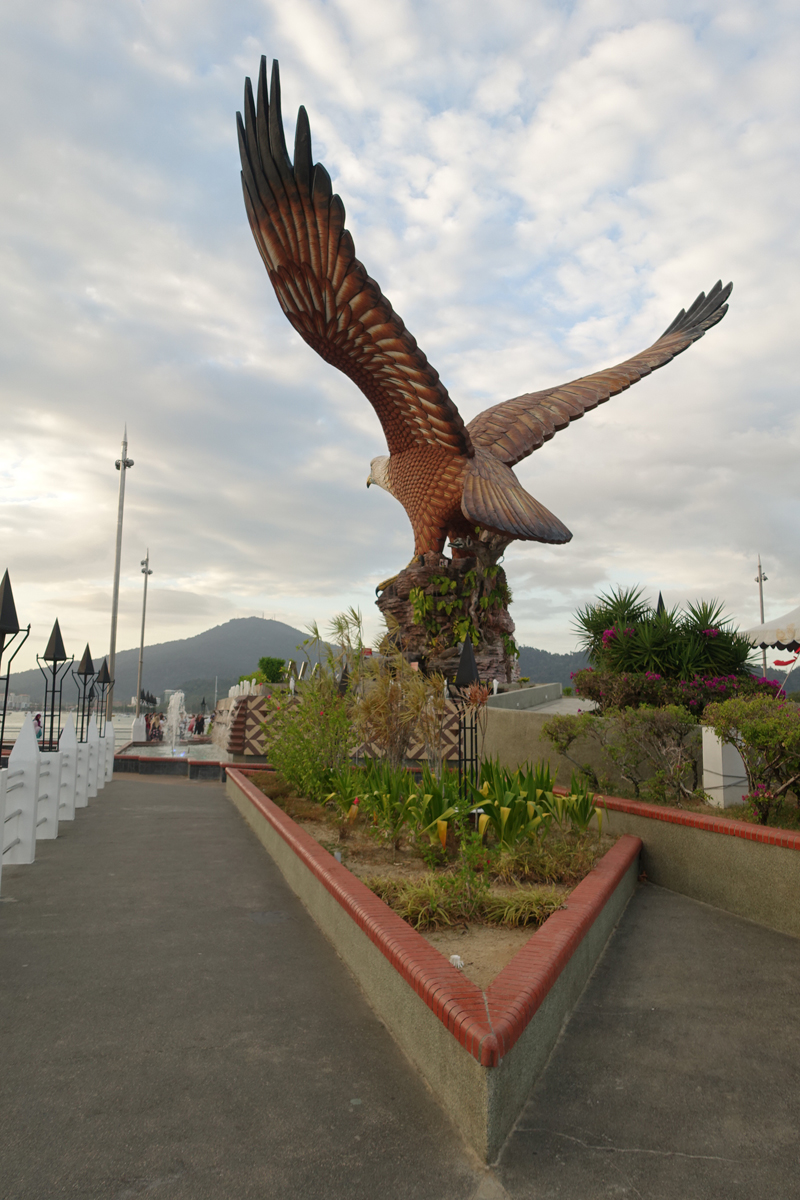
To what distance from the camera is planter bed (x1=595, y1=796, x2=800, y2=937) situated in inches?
201

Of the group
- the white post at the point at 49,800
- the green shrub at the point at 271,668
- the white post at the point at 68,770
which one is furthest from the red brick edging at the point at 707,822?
the green shrub at the point at 271,668

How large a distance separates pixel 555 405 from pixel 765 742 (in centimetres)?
1722

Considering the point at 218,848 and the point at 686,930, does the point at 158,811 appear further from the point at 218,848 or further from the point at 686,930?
the point at 686,930

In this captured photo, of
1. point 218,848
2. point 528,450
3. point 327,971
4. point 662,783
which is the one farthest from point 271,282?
point 327,971

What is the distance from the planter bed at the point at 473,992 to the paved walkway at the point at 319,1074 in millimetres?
95

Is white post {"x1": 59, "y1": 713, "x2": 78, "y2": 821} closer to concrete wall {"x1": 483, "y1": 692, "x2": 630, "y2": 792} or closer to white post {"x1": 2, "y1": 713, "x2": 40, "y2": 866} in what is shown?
white post {"x1": 2, "y1": 713, "x2": 40, "y2": 866}

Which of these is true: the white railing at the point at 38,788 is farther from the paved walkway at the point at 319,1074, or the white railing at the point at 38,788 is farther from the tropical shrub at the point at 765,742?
the tropical shrub at the point at 765,742

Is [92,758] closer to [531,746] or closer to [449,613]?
[531,746]

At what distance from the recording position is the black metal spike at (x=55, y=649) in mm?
10477

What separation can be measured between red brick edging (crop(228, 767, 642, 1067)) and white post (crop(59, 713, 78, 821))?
4764 millimetres

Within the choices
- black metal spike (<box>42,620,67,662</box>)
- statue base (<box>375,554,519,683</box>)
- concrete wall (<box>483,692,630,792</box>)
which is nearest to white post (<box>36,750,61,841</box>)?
black metal spike (<box>42,620,67,662</box>)

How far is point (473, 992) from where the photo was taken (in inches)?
116

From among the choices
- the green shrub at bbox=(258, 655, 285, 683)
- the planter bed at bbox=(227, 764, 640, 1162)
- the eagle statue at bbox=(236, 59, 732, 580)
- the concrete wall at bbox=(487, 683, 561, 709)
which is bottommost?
the planter bed at bbox=(227, 764, 640, 1162)

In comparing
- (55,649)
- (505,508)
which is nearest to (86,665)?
(55,649)
